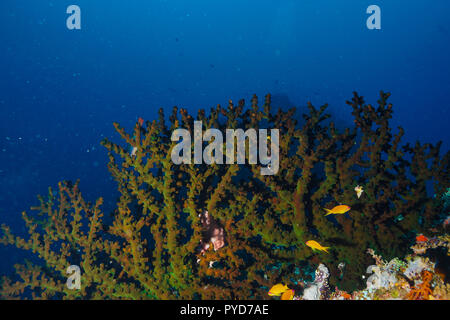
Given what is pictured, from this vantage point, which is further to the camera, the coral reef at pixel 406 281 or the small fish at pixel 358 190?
the small fish at pixel 358 190

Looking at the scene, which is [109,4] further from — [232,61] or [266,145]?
[266,145]

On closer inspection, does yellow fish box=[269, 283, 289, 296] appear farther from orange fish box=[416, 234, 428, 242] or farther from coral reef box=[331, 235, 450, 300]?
orange fish box=[416, 234, 428, 242]

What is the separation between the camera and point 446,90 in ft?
276

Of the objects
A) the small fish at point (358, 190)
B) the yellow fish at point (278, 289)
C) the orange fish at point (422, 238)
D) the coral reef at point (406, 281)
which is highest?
the small fish at point (358, 190)

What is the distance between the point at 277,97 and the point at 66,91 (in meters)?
59.1

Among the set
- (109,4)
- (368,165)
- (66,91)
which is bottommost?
(368,165)

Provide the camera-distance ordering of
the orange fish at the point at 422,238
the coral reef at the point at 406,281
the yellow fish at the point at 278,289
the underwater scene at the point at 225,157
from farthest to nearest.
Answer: the orange fish at the point at 422,238, the underwater scene at the point at 225,157, the yellow fish at the point at 278,289, the coral reef at the point at 406,281

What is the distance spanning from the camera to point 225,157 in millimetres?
3846

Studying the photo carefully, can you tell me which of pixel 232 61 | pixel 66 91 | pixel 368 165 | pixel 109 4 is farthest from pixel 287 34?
pixel 368 165

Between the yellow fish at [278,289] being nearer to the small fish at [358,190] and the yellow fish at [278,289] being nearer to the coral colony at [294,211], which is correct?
the coral colony at [294,211]

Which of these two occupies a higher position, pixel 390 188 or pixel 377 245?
pixel 390 188

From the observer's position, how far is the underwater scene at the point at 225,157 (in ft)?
11.5

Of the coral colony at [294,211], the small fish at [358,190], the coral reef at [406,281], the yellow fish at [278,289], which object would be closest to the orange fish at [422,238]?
the coral colony at [294,211]

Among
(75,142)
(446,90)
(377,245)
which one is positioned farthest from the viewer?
(446,90)
